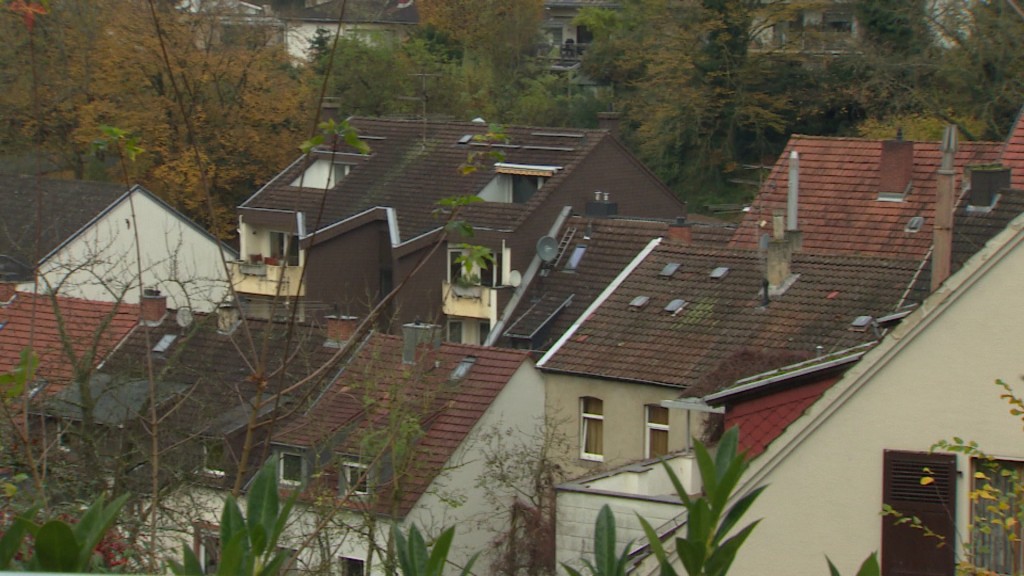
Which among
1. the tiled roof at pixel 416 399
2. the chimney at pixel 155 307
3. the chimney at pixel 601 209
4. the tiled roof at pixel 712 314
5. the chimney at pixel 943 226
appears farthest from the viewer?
the chimney at pixel 601 209

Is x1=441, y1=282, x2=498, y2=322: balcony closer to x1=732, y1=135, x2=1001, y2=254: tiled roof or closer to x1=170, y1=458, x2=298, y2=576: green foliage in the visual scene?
x1=732, y1=135, x2=1001, y2=254: tiled roof

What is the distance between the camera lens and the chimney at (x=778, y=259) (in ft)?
63.9

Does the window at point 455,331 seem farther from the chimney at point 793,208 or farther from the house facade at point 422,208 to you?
the chimney at point 793,208

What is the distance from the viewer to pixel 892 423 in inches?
318

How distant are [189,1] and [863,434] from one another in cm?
3458

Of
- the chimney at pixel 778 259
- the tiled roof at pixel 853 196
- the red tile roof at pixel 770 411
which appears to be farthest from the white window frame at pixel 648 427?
the red tile roof at pixel 770 411

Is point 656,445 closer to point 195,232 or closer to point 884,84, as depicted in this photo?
point 195,232

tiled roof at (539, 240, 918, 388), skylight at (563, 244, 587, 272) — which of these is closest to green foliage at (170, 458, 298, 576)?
tiled roof at (539, 240, 918, 388)

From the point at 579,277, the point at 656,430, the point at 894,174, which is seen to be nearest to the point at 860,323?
the point at 656,430

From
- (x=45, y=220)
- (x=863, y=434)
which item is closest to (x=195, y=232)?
(x=45, y=220)

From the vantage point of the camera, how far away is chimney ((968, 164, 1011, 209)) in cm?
1683

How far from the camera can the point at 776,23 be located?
129ft

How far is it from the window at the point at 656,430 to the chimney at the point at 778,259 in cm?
210

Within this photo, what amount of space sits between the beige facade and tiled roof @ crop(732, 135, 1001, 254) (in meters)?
12.8
